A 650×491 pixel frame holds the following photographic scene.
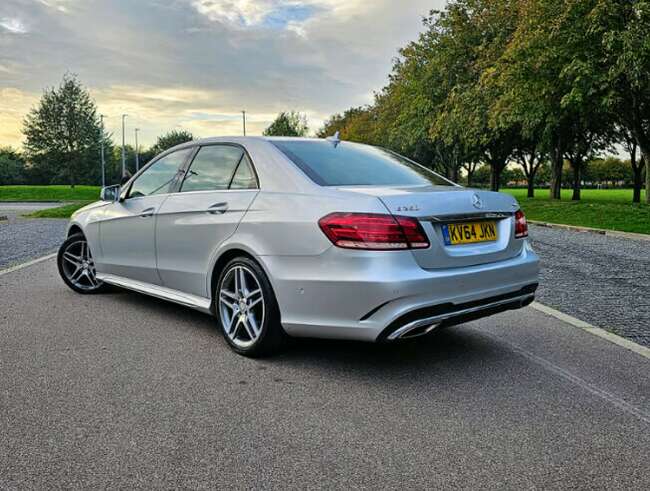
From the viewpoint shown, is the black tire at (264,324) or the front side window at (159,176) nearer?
the black tire at (264,324)

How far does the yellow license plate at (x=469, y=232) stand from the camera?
391 centimetres

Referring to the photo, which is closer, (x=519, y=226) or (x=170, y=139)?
(x=519, y=226)

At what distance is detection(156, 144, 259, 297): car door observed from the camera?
15.0 ft

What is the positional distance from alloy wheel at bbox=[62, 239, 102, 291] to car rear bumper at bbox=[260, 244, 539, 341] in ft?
11.3

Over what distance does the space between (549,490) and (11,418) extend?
2651mm

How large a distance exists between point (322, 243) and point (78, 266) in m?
4.17

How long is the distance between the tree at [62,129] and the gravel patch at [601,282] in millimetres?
54036

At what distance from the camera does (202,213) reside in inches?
189

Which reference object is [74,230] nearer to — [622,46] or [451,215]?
[451,215]

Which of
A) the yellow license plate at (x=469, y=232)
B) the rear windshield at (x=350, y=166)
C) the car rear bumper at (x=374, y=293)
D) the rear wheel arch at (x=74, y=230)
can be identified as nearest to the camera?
the car rear bumper at (x=374, y=293)

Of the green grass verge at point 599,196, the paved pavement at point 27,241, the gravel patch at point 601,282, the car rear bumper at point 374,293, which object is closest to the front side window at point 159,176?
the car rear bumper at point 374,293

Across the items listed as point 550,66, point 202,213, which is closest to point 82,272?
point 202,213

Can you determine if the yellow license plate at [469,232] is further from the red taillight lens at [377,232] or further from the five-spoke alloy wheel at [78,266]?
the five-spoke alloy wheel at [78,266]

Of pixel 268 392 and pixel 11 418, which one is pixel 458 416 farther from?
pixel 11 418
